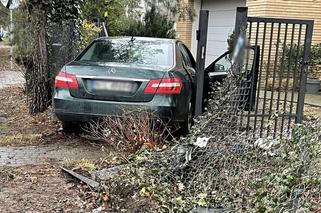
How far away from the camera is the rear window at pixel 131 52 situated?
6246 mm

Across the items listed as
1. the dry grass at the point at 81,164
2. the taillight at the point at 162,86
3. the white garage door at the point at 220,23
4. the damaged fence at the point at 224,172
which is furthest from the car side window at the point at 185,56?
the white garage door at the point at 220,23

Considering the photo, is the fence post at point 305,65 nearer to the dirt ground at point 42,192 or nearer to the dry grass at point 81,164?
the dry grass at point 81,164

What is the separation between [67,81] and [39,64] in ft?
8.77

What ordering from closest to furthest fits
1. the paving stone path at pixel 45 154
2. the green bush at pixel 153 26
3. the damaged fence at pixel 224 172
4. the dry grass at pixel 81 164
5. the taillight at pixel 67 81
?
the damaged fence at pixel 224 172
the dry grass at pixel 81 164
the paving stone path at pixel 45 154
the taillight at pixel 67 81
the green bush at pixel 153 26

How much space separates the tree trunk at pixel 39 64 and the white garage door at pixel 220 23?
7.87m

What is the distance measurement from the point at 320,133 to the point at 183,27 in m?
15.9

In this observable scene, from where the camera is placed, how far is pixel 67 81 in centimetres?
594

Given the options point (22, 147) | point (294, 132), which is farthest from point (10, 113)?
point (294, 132)

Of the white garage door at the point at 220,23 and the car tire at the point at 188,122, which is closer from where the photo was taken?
the car tire at the point at 188,122

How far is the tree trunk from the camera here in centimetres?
834

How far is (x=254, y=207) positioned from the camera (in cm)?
333

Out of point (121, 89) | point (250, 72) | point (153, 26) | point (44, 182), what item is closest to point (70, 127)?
point (121, 89)

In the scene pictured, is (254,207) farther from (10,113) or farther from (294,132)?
(10,113)

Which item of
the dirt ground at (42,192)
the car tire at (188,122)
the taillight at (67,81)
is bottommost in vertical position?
the dirt ground at (42,192)
